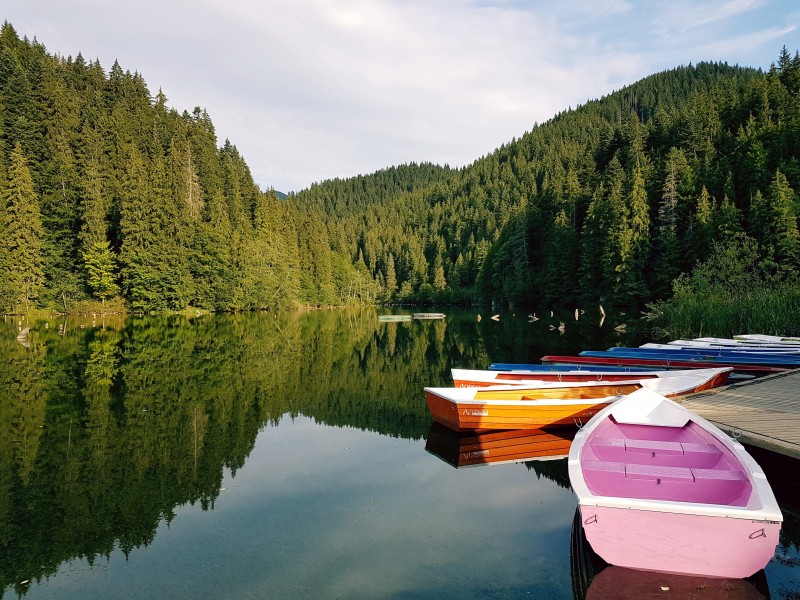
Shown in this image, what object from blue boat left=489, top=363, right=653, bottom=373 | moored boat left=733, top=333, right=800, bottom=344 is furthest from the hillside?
blue boat left=489, top=363, right=653, bottom=373

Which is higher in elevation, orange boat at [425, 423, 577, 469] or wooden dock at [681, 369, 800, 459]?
wooden dock at [681, 369, 800, 459]

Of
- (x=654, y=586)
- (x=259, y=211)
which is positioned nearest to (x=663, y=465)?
(x=654, y=586)

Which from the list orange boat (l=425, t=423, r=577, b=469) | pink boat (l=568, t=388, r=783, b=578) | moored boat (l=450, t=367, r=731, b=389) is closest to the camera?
pink boat (l=568, t=388, r=783, b=578)

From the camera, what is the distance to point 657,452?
23.3 ft

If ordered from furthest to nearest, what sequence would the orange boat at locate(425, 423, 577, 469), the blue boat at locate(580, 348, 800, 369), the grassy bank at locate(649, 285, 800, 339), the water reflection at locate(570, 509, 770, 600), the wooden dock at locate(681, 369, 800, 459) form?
the grassy bank at locate(649, 285, 800, 339)
the blue boat at locate(580, 348, 800, 369)
the orange boat at locate(425, 423, 577, 469)
the wooden dock at locate(681, 369, 800, 459)
the water reflection at locate(570, 509, 770, 600)

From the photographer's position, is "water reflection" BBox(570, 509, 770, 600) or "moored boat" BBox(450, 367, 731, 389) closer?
"water reflection" BBox(570, 509, 770, 600)

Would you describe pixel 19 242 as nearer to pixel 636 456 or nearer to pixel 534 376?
pixel 534 376

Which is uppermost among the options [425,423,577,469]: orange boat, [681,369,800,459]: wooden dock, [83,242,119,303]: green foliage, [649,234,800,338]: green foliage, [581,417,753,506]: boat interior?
[83,242,119,303]: green foliage

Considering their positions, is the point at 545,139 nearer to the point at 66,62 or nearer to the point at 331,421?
the point at 66,62

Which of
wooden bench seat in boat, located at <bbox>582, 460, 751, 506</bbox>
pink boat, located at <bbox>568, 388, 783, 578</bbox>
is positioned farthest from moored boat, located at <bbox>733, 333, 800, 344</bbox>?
wooden bench seat in boat, located at <bbox>582, 460, 751, 506</bbox>

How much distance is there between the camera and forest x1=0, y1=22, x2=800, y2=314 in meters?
50.3

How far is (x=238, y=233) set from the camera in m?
69.7

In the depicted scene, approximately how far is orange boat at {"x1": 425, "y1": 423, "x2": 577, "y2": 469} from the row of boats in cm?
2

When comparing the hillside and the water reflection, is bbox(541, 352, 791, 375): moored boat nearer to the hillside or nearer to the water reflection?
the water reflection
